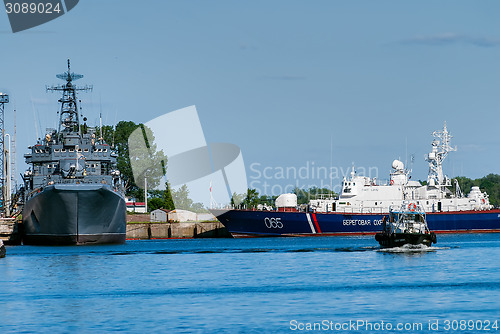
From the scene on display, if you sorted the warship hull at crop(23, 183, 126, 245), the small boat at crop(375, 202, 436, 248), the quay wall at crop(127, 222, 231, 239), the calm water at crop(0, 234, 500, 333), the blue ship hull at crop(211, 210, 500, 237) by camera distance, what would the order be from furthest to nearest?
the quay wall at crop(127, 222, 231, 239) → the blue ship hull at crop(211, 210, 500, 237) → the warship hull at crop(23, 183, 126, 245) → the small boat at crop(375, 202, 436, 248) → the calm water at crop(0, 234, 500, 333)

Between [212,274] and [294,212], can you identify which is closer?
[212,274]

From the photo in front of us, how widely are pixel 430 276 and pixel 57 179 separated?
146 feet

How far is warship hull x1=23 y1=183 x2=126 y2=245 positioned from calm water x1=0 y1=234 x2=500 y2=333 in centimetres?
865

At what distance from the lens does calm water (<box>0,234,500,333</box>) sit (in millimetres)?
32750

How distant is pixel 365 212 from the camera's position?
101 metres

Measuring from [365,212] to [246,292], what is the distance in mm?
61024

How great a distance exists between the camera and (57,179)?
8125 cm

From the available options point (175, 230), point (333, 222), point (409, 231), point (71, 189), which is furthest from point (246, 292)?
point (175, 230)

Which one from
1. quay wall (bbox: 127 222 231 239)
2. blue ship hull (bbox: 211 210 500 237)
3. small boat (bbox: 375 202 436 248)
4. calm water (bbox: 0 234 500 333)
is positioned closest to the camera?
calm water (bbox: 0 234 500 333)

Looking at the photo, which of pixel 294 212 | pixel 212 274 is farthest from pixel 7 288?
pixel 294 212

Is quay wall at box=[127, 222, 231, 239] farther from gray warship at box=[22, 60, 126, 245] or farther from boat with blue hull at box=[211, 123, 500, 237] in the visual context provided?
gray warship at box=[22, 60, 126, 245]

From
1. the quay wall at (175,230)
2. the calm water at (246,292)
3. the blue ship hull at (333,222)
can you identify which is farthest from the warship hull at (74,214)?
the quay wall at (175,230)

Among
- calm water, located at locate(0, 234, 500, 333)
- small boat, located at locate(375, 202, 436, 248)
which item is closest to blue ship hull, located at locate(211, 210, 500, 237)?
small boat, located at locate(375, 202, 436, 248)

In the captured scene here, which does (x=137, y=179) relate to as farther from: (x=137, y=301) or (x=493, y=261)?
(x=137, y=301)
